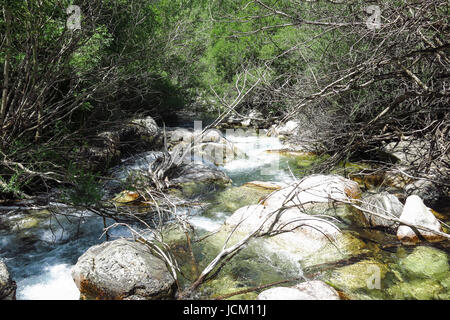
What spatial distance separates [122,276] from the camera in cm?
350

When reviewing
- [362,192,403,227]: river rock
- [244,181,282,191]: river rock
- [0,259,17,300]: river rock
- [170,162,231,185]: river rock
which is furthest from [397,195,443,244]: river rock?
[0,259,17,300]: river rock

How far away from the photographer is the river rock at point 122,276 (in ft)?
11.3

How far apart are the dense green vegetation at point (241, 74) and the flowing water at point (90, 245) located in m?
0.85

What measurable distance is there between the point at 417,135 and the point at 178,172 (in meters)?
4.96

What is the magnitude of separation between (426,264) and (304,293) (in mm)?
1909

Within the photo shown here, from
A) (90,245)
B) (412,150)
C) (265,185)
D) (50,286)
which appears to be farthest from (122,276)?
(412,150)

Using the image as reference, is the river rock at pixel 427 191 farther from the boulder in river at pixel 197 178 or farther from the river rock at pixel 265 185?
the boulder in river at pixel 197 178

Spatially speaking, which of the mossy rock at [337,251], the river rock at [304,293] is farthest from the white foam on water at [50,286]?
the mossy rock at [337,251]

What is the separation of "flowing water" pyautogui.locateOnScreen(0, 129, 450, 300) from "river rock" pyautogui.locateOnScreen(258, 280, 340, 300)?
1.13 feet

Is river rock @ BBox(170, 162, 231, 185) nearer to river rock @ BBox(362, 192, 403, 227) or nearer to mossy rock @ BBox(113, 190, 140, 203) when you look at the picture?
mossy rock @ BBox(113, 190, 140, 203)

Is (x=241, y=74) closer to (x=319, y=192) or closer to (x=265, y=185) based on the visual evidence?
(x=265, y=185)

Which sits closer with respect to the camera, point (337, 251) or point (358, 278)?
point (358, 278)

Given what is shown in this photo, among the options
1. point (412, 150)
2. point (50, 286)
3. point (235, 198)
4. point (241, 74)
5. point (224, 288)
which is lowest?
point (235, 198)
